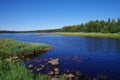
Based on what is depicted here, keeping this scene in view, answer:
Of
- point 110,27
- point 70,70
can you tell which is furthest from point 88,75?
point 110,27

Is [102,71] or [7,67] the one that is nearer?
[7,67]

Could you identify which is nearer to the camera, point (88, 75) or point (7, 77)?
point (7, 77)

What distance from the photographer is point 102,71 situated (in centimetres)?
2567

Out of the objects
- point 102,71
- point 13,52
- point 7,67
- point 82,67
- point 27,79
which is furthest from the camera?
point 13,52

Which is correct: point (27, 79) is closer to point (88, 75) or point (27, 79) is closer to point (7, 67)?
point (7, 67)

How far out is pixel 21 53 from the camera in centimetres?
3741

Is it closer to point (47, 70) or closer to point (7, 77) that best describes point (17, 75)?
point (7, 77)

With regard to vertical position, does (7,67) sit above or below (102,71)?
above

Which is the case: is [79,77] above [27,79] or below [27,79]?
below

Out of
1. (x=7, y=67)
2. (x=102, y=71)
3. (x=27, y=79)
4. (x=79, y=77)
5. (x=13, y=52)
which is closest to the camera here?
(x=27, y=79)

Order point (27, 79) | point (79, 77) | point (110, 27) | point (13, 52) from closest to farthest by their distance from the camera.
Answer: point (27, 79) < point (79, 77) < point (13, 52) < point (110, 27)

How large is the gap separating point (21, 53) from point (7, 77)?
23.2m

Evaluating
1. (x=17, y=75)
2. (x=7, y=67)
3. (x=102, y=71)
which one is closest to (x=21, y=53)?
(x=102, y=71)

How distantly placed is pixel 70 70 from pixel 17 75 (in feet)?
40.6
